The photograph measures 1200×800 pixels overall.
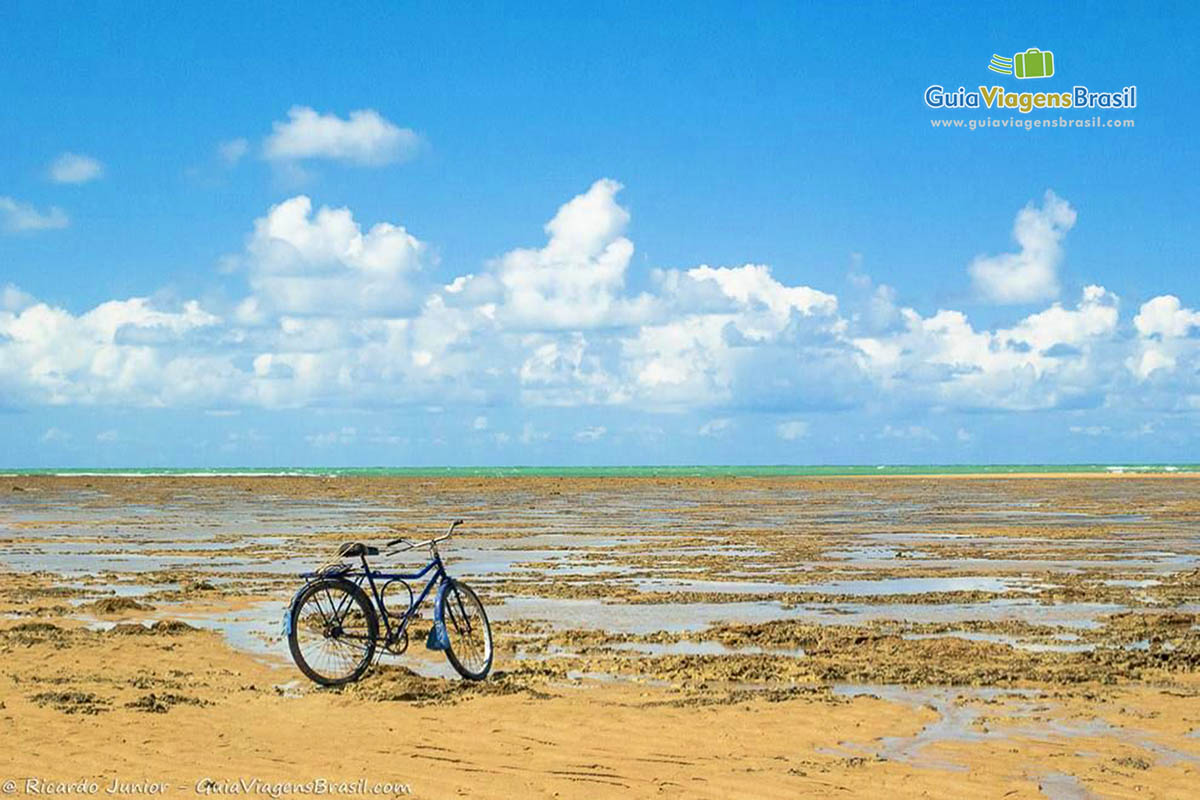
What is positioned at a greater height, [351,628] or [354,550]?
[354,550]

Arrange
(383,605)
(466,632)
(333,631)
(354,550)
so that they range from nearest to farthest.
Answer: (333,631)
(354,550)
(383,605)
(466,632)

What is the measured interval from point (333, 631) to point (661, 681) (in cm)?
298

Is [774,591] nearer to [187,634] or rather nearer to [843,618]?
[843,618]

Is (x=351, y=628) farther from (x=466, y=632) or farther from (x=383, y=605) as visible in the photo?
(x=466, y=632)

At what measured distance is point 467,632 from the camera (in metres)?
11.9

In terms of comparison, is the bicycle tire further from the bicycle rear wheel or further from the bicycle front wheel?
the bicycle rear wheel

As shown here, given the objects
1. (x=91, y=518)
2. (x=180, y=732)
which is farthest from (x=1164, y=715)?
(x=91, y=518)

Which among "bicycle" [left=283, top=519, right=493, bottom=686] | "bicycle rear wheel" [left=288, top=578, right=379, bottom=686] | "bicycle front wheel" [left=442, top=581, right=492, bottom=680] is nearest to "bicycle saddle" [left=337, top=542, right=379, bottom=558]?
"bicycle" [left=283, top=519, right=493, bottom=686]

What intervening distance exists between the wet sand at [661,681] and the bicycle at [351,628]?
26 centimetres

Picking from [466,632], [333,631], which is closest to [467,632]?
[466,632]

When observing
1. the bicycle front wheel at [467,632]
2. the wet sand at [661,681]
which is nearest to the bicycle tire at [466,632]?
the bicycle front wheel at [467,632]

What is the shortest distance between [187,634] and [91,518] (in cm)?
3174

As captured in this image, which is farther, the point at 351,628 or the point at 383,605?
the point at 383,605

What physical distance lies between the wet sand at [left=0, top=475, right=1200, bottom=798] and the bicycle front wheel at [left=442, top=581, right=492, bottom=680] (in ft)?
1.09
